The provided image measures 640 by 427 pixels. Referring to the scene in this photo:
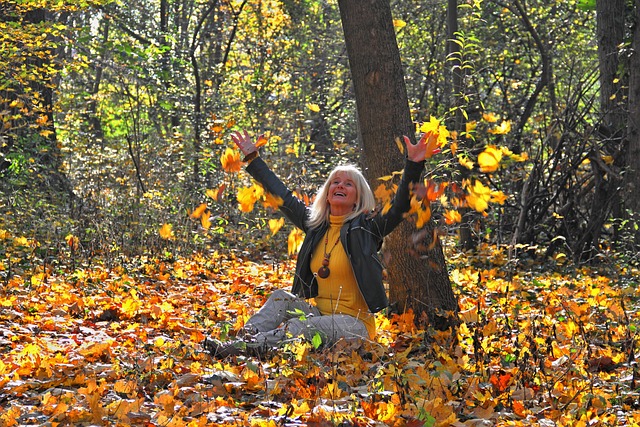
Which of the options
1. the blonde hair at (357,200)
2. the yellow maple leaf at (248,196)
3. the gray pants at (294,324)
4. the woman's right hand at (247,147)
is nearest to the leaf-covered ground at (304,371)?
the gray pants at (294,324)

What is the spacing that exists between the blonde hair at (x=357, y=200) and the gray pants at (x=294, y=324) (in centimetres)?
61

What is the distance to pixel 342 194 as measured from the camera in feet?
17.9

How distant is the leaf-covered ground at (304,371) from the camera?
353 centimetres

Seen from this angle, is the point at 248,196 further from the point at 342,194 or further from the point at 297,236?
the point at 297,236

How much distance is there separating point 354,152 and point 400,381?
9866 mm

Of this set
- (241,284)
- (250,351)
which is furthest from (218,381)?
(241,284)

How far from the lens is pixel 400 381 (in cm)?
362

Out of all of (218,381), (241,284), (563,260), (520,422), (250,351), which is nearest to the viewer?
(520,422)

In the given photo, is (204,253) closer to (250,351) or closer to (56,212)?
(56,212)

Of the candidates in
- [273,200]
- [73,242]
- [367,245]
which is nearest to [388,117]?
[273,200]

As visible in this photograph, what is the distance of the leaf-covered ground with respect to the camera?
3529 mm

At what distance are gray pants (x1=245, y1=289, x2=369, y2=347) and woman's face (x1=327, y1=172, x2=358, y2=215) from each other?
69 cm

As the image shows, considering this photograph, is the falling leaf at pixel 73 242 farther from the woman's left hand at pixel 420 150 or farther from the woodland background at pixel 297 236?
the woman's left hand at pixel 420 150

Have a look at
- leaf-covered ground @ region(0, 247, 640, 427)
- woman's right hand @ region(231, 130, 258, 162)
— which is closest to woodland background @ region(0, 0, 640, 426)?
leaf-covered ground @ region(0, 247, 640, 427)
